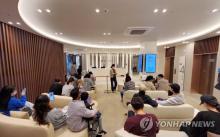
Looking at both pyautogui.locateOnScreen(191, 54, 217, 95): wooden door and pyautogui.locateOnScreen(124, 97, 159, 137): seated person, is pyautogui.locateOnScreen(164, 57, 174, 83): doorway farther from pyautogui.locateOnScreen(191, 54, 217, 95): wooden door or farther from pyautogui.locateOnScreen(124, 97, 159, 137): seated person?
pyautogui.locateOnScreen(124, 97, 159, 137): seated person

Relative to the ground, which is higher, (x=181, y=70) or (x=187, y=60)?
(x=187, y=60)

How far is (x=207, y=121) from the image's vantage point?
1.56 m

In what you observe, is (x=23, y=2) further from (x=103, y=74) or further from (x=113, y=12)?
(x=103, y=74)

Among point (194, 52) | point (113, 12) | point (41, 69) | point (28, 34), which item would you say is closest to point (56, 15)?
point (113, 12)

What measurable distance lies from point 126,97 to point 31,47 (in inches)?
154

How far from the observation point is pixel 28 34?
4449 millimetres

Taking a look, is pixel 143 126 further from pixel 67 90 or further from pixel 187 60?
pixel 187 60

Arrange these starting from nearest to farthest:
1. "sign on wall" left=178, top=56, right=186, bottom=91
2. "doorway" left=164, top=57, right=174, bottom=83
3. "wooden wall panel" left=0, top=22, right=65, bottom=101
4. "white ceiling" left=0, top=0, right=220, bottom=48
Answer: "white ceiling" left=0, top=0, right=220, bottom=48 → "wooden wall panel" left=0, top=22, right=65, bottom=101 → "sign on wall" left=178, top=56, right=186, bottom=91 → "doorway" left=164, top=57, right=174, bottom=83

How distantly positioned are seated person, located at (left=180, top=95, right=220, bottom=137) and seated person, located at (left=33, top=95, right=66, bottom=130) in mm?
2013

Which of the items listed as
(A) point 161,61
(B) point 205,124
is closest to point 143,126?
(B) point 205,124

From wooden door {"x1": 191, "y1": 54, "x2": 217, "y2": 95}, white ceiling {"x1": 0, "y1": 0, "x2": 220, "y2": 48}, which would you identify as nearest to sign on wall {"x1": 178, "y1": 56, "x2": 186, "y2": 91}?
wooden door {"x1": 191, "y1": 54, "x2": 217, "y2": 95}

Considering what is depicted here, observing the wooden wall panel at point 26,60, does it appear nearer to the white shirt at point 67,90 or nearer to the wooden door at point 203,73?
the white shirt at point 67,90

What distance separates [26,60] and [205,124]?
502 centimetres

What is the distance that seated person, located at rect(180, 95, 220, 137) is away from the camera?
1508mm
